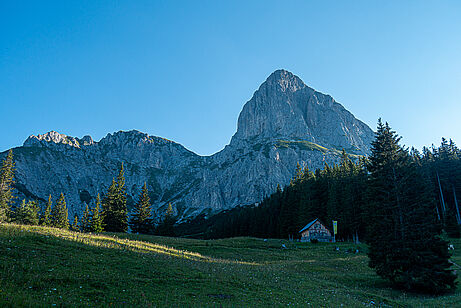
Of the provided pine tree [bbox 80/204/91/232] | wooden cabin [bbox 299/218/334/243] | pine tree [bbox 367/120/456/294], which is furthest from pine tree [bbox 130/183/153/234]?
pine tree [bbox 367/120/456/294]

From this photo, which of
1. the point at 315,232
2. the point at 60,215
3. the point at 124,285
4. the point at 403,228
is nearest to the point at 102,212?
the point at 60,215

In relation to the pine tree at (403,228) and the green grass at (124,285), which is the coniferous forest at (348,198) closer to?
the pine tree at (403,228)

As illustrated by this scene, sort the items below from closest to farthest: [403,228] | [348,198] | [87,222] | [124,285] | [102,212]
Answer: [124,285]
[403,228]
[348,198]
[102,212]
[87,222]

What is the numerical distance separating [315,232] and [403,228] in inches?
1846

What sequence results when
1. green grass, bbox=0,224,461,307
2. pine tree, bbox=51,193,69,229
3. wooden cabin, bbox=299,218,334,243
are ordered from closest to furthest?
green grass, bbox=0,224,461,307, wooden cabin, bbox=299,218,334,243, pine tree, bbox=51,193,69,229

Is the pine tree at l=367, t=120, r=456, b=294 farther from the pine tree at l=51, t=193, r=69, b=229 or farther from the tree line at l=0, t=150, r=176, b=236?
the pine tree at l=51, t=193, r=69, b=229

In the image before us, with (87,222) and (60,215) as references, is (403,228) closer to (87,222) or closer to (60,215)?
(87,222)

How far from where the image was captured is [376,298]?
19.8 metres

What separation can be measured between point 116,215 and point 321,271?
179 ft

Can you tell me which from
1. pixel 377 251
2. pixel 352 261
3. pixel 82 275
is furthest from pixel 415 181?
pixel 82 275

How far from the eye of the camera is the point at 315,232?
230 ft

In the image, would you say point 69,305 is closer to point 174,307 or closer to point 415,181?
point 174,307

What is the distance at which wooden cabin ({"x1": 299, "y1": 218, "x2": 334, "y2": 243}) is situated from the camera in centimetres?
6988

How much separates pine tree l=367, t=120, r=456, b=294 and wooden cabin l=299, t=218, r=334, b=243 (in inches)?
1682
